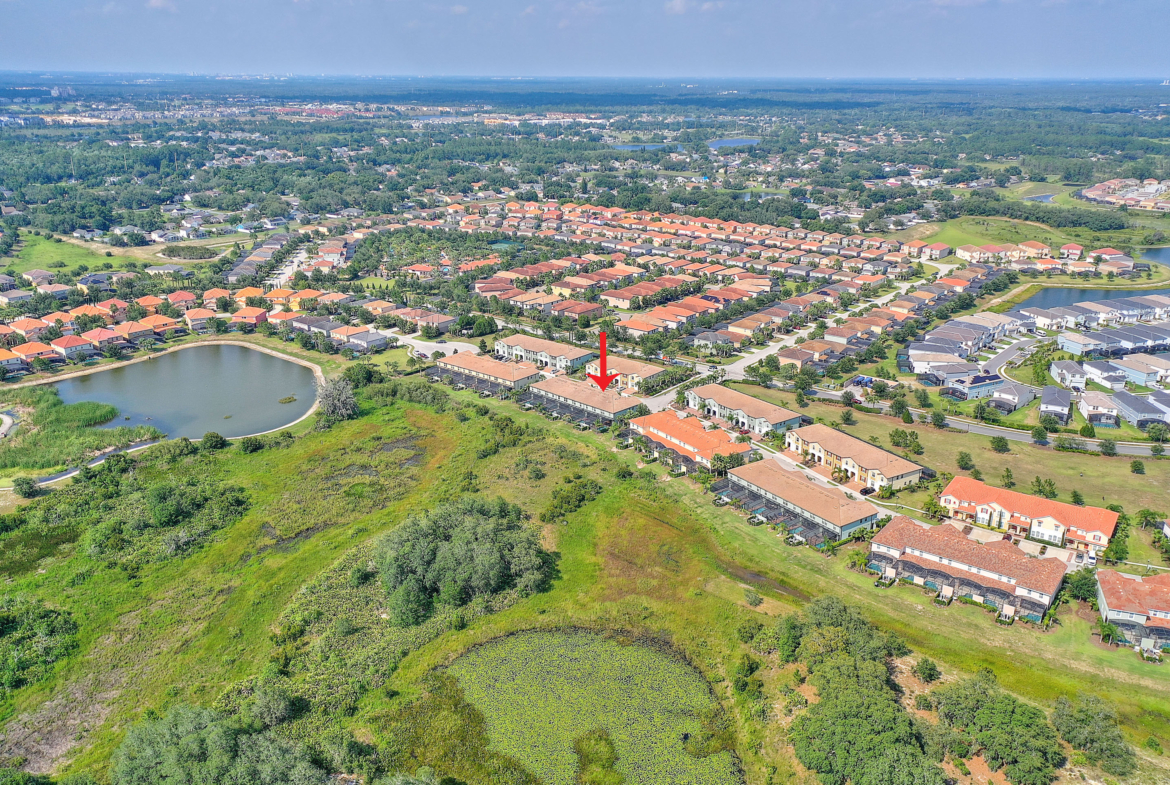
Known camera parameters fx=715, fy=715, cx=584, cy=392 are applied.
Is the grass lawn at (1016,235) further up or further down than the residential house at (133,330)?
further up

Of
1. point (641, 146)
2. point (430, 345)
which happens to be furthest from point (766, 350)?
point (641, 146)

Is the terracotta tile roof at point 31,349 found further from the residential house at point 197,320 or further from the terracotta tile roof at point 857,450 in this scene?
the terracotta tile roof at point 857,450

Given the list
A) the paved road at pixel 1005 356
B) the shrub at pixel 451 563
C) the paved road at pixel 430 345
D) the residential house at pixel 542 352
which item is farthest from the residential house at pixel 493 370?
the paved road at pixel 1005 356

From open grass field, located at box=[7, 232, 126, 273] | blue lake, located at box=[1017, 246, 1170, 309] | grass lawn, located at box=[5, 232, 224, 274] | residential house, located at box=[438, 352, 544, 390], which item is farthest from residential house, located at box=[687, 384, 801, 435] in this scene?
open grass field, located at box=[7, 232, 126, 273]

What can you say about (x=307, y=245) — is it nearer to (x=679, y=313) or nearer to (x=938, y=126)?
(x=679, y=313)

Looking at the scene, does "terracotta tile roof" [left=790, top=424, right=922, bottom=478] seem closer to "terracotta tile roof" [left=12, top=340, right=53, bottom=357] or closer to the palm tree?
the palm tree

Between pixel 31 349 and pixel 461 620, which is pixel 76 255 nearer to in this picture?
pixel 31 349
